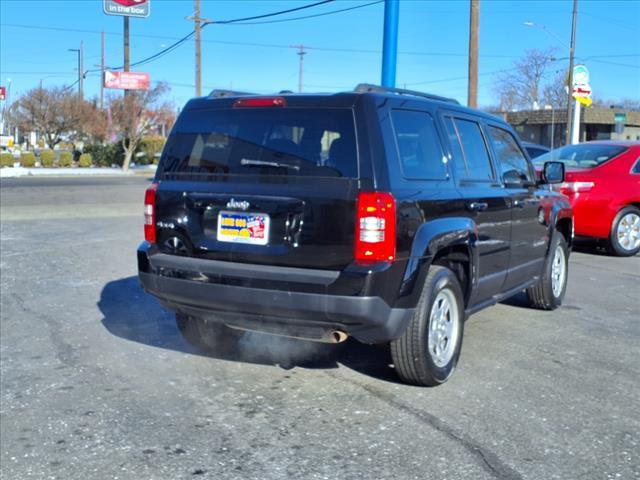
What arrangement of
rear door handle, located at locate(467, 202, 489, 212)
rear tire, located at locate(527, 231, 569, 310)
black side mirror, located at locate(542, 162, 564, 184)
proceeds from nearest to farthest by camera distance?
rear door handle, located at locate(467, 202, 489, 212) < black side mirror, located at locate(542, 162, 564, 184) < rear tire, located at locate(527, 231, 569, 310)

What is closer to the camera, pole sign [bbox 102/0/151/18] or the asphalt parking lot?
the asphalt parking lot

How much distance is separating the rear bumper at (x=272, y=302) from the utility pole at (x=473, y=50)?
15551mm

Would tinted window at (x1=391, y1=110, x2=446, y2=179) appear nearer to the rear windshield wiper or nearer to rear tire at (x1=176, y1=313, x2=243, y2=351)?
the rear windshield wiper

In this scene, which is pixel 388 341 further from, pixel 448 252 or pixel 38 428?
pixel 38 428

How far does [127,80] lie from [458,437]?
40433 mm

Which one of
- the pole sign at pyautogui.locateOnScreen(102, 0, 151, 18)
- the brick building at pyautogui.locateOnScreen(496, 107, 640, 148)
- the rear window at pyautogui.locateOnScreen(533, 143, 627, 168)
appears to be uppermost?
the pole sign at pyautogui.locateOnScreen(102, 0, 151, 18)

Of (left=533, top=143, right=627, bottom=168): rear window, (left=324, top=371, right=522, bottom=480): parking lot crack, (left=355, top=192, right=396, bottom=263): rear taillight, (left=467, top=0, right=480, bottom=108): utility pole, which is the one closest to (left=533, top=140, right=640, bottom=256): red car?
(left=533, top=143, right=627, bottom=168): rear window

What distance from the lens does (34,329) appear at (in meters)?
6.10

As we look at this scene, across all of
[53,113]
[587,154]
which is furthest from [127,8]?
[587,154]

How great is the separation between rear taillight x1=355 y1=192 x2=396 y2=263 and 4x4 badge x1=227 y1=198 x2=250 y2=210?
0.73 metres

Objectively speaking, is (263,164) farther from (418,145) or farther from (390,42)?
(390,42)

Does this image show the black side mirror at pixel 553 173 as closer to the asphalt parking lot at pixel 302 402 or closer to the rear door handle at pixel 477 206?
the asphalt parking lot at pixel 302 402


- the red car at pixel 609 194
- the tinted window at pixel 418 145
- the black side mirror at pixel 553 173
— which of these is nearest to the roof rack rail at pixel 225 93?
the tinted window at pixel 418 145

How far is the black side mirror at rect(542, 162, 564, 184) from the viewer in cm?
652
